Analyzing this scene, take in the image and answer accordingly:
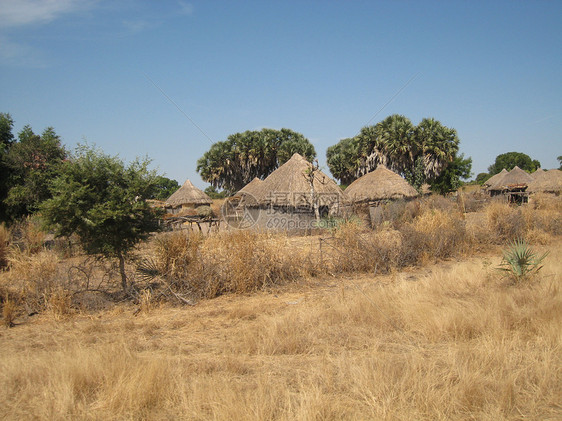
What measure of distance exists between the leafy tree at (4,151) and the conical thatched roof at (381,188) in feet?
55.5

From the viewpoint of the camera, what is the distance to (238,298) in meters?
7.57

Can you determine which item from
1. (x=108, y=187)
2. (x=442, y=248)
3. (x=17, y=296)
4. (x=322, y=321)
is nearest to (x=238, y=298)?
(x=322, y=321)

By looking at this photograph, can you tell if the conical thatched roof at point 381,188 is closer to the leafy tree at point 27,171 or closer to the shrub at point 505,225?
the shrub at point 505,225

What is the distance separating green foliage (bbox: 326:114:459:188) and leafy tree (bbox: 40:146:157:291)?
25993 mm

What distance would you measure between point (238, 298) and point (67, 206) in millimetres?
3464

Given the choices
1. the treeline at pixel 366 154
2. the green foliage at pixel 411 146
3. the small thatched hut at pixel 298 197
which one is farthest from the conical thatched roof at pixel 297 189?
the green foliage at pixel 411 146

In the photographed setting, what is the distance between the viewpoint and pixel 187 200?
102 ft

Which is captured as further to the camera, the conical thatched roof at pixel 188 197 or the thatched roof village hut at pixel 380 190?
the conical thatched roof at pixel 188 197

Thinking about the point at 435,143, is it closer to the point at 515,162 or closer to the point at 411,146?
the point at 411,146

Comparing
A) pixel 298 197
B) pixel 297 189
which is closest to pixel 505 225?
pixel 298 197

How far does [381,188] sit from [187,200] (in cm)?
1561

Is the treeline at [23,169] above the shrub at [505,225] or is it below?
above

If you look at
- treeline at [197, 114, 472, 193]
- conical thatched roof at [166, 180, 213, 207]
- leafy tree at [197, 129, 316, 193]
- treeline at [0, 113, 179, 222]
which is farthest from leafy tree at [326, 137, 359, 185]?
treeline at [0, 113, 179, 222]

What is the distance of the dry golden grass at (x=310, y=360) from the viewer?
131 inches
